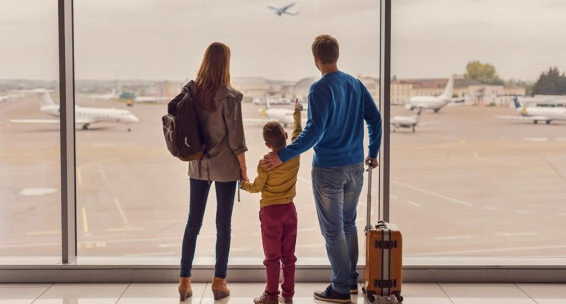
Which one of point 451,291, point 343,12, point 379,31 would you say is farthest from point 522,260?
point 343,12

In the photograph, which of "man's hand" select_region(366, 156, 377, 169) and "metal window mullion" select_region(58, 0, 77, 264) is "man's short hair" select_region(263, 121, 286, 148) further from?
"metal window mullion" select_region(58, 0, 77, 264)

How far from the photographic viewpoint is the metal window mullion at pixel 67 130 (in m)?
3.70

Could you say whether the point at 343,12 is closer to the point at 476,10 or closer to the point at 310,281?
the point at 310,281

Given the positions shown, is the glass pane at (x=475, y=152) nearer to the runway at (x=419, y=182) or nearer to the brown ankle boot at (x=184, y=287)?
the runway at (x=419, y=182)

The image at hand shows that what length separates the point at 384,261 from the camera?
327cm

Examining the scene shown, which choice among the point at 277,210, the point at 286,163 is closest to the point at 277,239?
the point at 277,210

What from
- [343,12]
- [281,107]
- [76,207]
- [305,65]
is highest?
[343,12]

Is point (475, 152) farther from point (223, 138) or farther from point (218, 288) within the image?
point (223, 138)

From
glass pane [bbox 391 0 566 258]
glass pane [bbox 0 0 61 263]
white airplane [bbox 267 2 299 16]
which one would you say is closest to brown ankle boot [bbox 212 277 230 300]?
glass pane [bbox 0 0 61 263]

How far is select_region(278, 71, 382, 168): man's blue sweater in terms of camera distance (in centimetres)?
314

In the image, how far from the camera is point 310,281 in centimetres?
373

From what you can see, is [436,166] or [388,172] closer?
[388,172]

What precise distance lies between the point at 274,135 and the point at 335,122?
1.03 feet

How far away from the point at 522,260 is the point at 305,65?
1815 mm
